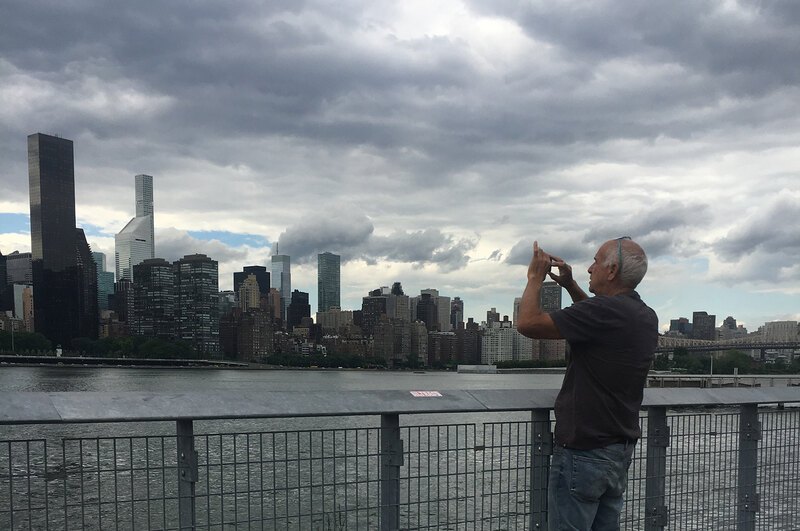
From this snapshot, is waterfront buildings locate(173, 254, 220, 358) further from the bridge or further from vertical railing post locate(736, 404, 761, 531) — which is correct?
vertical railing post locate(736, 404, 761, 531)

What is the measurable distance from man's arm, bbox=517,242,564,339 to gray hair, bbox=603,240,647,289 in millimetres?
288

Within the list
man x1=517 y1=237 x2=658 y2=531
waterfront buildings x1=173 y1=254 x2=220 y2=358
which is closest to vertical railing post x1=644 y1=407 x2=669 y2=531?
man x1=517 y1=237 x2=658 y2=531

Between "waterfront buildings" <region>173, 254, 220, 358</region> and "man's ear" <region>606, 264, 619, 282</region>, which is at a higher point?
"man's ear" <region>606, 264, 619, 282</region>

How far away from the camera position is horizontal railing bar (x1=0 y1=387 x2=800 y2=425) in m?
2.68

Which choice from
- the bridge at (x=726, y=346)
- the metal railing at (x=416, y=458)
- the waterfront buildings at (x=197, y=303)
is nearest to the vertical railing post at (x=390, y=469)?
the metal railing at (x=416, y=458)

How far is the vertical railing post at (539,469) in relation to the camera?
12.9 feet

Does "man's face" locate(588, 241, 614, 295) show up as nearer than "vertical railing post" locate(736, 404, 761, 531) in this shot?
Yes

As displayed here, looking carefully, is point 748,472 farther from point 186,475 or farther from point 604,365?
point 186,475

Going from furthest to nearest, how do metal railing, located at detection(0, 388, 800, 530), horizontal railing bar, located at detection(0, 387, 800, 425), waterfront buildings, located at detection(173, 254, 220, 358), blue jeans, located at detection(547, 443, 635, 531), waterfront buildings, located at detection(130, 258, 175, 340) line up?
1. waterfront buildings, located at detection(130, 258, 175, 340)
2. waterfront buildings, located at detection(173, 254, 220, 358)
3. blue jeans, located at detection(547, 443, 635, 531)
4. metal railing, located at detection(0, 388, 800, 530)
5. horizontal railing bar, located at detection(0, 387, 800, 425)

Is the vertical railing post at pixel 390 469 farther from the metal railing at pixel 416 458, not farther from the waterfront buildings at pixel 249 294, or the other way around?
the waterfront buildings at pixel 249 294

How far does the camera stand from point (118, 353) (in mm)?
105375

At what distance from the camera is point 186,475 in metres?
3.03

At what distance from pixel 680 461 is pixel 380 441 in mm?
2628

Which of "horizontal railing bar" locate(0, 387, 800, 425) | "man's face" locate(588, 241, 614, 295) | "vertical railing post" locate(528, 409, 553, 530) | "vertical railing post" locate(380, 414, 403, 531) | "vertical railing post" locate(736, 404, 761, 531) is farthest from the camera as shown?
"vertical railing post" locate(736, 404, 761, 531)
